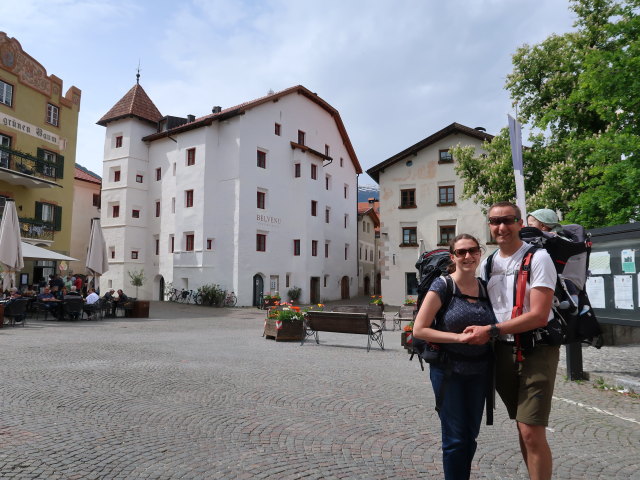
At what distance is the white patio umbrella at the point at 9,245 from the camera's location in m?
17.3

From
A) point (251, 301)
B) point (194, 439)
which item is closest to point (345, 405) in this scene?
point (194, 439)

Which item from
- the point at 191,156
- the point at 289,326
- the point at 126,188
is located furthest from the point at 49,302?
the point at 126,188

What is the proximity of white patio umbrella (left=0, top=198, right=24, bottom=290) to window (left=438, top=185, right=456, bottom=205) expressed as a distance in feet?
75.2

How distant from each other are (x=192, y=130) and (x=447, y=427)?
3625 centimetres

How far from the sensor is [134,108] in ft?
131

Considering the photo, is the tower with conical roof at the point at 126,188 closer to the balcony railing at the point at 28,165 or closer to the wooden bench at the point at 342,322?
the balcony railing at the point at 28,165

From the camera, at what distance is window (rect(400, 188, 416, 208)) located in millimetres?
32219

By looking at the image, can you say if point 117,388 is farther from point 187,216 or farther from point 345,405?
point 187,216

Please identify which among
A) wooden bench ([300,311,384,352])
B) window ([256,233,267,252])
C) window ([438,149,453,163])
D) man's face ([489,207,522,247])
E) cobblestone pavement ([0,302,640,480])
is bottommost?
cobblestone pavement ([0,302,640,480])

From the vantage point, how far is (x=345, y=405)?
6074 millimetres

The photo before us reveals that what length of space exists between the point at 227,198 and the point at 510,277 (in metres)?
33.1

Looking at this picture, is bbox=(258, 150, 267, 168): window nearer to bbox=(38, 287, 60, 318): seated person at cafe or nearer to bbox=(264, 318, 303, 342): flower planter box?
bbox=(38, 287, 60, 318): seated person at cafe

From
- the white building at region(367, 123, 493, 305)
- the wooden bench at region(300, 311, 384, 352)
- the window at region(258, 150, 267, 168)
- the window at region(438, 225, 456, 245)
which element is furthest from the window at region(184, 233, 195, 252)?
the wooden bench at region(300, 311, 384, 352)

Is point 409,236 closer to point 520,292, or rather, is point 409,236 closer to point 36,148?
point 36,148
